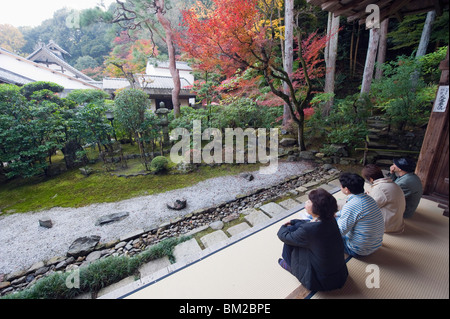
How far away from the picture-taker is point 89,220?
399cm

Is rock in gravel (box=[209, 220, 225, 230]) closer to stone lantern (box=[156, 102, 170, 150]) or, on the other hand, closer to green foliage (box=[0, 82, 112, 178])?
stone lantern (box=[156, 102, 170, 150])

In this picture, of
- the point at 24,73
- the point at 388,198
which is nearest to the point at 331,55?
the point at 388,198

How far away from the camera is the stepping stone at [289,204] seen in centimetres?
373

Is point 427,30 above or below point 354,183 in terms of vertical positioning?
above

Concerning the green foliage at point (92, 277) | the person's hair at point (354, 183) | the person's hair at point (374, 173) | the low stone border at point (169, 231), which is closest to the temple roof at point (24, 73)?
the low stone border at point (169, 231)

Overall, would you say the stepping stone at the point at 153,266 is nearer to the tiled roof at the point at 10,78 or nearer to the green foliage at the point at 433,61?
the green foliage at the point at 433,61

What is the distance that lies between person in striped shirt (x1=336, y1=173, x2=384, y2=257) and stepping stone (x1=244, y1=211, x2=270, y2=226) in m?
1.52

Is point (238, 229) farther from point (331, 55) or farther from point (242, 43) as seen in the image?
point (331, 55)

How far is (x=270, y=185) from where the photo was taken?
16.1 ft

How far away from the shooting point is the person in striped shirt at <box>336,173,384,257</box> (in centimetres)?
180

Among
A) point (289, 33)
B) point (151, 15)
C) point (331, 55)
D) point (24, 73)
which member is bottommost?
point (331, 55)

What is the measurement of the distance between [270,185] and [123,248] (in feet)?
12.0

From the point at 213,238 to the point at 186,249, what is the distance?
0.47 m

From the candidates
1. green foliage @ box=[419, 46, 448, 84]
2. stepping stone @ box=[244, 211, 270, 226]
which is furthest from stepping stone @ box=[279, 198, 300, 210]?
green foliage @ box=[419, 46, 448, 84]
